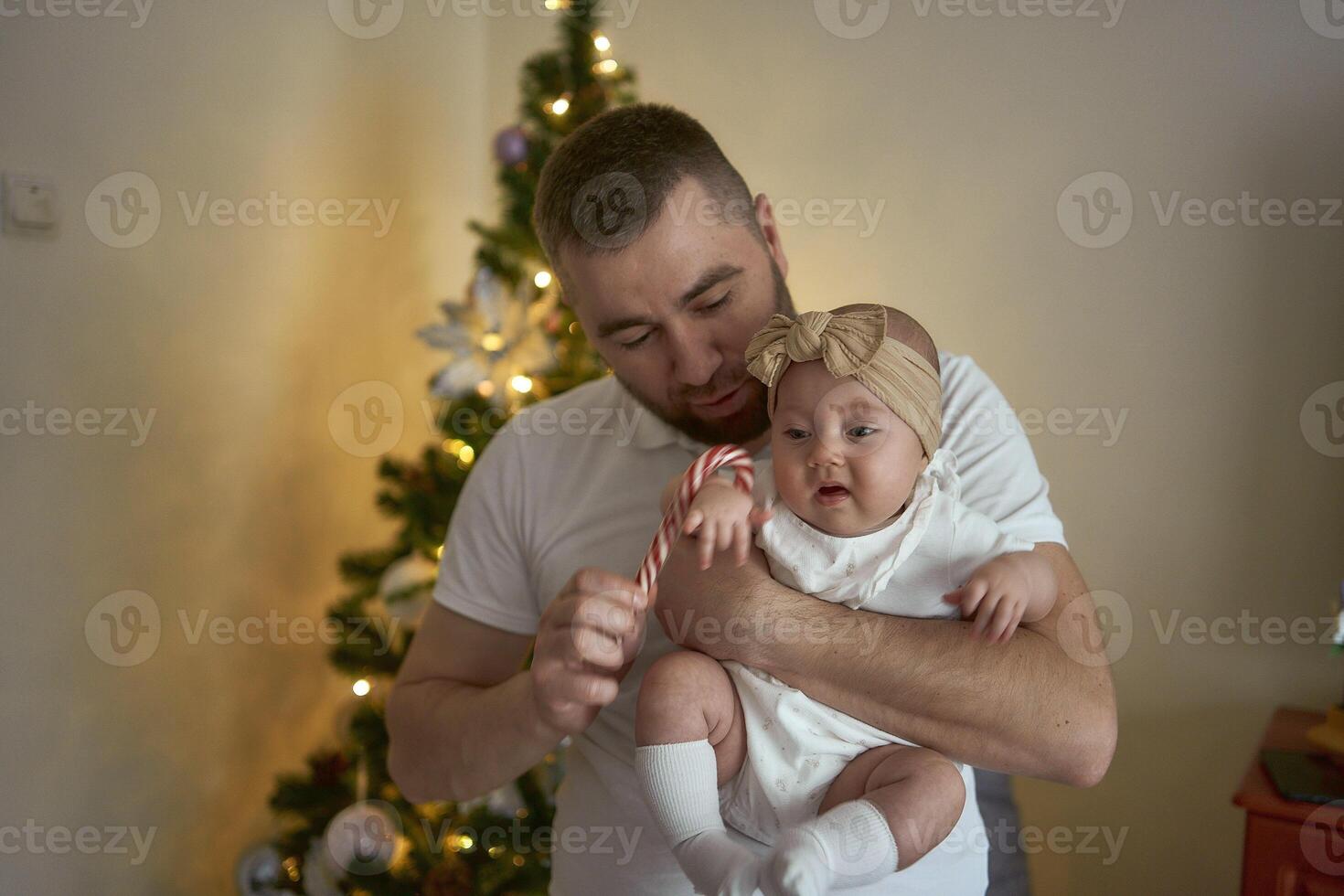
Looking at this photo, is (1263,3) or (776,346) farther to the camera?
(1263,3)

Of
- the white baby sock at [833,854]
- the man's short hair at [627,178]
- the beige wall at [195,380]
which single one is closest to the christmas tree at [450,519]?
the beige wall at [195,380]

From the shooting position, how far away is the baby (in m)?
1.23

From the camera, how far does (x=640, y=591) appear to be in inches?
49.8

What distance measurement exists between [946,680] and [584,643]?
45 cm

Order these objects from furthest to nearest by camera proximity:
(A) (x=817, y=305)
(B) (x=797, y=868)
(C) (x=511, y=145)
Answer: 1. (A) (x=817, y=305)
2. (C) (x=511, y=145)
3. (B) (x=797, y=868)

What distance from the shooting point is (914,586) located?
1341 mm

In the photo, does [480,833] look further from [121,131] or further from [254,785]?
[121,131]

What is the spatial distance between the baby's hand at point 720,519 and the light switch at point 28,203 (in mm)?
1758

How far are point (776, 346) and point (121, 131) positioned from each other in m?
1.91

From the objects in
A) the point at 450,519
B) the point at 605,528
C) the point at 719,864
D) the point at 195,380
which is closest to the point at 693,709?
the point at 719,864

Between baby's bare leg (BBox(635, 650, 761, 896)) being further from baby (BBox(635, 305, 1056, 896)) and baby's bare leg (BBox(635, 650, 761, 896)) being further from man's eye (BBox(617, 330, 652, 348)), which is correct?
Result: man's eye (BBox(617, 330, 652, 348))

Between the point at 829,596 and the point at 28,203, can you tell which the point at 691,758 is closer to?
the point at 829,596

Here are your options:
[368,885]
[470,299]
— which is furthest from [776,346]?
[368,885]

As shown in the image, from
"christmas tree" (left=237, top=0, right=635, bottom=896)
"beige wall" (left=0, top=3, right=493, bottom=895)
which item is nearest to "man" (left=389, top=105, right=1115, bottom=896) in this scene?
"christmas tree" (left=237, top=0, right=635, bottom=896)
